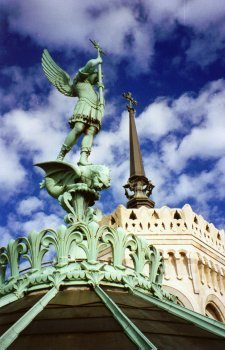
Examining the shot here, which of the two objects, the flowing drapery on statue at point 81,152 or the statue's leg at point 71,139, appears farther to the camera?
the statue's leg at point 71,139

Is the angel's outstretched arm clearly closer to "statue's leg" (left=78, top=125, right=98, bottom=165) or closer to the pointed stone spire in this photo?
"statue's leg" (left=78, top=125, right=98, bottom=165)

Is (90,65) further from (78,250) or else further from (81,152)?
(78,250)

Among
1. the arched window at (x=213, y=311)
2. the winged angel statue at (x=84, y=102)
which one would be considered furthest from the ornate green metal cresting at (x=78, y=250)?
the arched window at (x=213, y=311)

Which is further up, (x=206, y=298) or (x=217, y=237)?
(x=217, y=237)

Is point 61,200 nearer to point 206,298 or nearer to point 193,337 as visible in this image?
point 193,337

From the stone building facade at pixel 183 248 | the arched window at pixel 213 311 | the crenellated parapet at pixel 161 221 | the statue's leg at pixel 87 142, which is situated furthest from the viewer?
the arched window at pixel 213 311

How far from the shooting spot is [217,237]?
103ft

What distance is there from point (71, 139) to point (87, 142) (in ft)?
0.87

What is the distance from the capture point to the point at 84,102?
278 inches

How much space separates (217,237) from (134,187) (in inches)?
336

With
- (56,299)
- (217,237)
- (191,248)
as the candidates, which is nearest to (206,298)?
(191,248)

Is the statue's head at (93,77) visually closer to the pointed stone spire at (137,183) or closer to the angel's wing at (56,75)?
the angel's wing at (56,75)

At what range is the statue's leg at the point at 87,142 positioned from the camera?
6672 mm

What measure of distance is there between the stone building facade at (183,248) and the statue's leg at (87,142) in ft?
65.9
